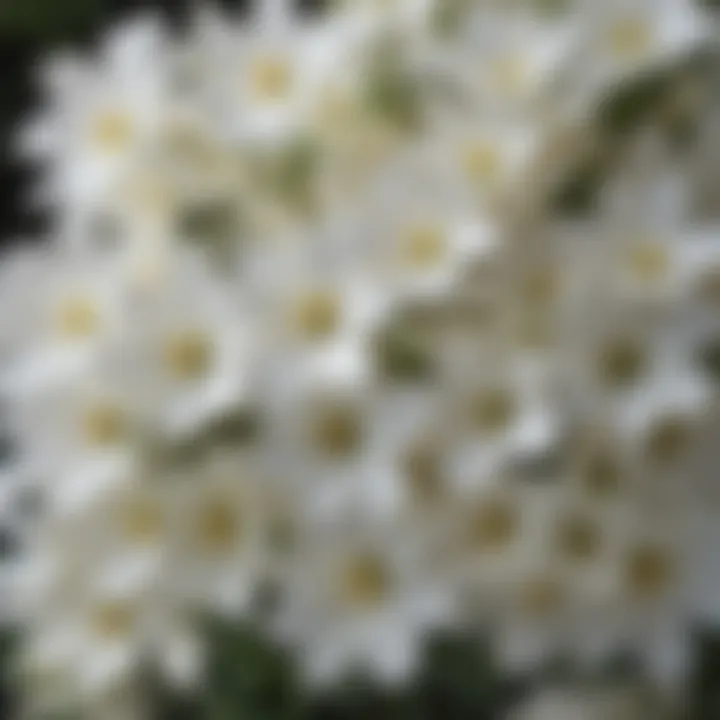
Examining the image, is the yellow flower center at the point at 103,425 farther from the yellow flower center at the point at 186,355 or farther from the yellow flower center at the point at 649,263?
the yellow flower center at the point at 649,263

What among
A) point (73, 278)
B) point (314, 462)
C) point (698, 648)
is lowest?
point (698, 648)

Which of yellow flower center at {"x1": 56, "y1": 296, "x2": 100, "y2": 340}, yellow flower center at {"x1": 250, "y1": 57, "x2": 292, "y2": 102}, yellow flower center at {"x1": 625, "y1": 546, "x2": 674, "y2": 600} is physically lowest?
yellow flower center at {"x1": 625, "y1": 546, "x2": 674, "y2": 600}

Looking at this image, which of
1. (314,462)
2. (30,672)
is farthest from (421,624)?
(30,672)

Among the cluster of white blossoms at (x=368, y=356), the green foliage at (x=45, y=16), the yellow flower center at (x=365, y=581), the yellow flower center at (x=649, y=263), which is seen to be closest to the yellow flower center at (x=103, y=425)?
the cluster of white blossoms at (x=368, y=356)

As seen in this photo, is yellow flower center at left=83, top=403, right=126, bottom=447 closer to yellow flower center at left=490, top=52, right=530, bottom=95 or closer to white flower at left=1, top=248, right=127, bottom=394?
white flower at left=1, top=248, right=127, bottom=394

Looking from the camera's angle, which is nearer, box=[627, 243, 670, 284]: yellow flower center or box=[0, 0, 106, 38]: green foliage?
box=[627, 243, 670, 284]: yellow flower center

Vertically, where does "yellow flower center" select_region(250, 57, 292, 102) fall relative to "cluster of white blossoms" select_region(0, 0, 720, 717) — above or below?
above

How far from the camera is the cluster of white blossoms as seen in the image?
19.5 inches

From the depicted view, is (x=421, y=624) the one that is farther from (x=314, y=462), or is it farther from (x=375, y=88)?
(x=375, y=88)

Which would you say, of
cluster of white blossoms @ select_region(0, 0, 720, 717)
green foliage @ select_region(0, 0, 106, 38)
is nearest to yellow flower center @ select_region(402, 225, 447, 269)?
cluster of white blossoms @ select_region(0, 0, 720, 717)

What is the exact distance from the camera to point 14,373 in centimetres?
52

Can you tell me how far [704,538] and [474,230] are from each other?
159 mm

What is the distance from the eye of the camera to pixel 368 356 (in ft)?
1.62

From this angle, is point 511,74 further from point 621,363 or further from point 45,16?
point 45,16
